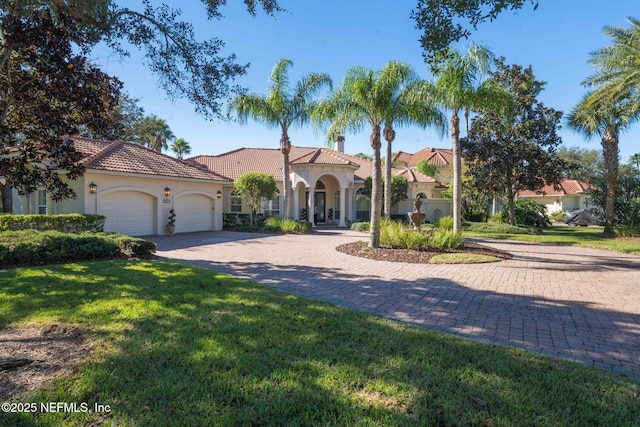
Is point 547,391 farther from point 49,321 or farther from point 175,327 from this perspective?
point 49,321

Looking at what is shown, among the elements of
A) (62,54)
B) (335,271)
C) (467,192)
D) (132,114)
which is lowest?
(335,271)

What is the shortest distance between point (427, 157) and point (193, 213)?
29577 mm

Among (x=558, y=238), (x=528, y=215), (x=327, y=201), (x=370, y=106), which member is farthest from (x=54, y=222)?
(x=528, y=215)

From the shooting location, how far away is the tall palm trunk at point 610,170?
Result: 60.5 ft

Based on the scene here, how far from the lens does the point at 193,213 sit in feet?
64.0

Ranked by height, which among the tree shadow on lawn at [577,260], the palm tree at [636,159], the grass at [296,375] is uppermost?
the palm tree at [636,159]

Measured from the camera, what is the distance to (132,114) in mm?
Result: 33406

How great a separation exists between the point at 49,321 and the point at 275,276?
4.53m

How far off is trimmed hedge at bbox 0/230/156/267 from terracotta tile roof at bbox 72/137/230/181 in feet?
18.4

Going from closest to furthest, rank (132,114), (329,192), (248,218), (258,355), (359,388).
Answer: (359,388), (258,355), (248,218), (329,192), (132,114)

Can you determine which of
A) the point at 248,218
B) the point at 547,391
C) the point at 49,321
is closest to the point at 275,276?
the point at 49,321

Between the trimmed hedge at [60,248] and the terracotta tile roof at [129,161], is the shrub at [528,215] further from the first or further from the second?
the trimmed hedge at [60,248]

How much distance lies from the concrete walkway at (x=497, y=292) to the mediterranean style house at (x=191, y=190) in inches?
211

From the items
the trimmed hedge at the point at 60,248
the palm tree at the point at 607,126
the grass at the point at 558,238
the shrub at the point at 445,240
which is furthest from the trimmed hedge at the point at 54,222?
the palm tree at the point at 607,126
